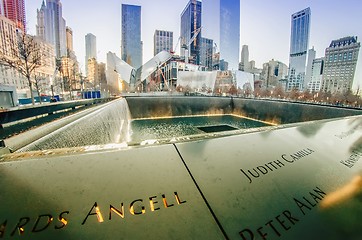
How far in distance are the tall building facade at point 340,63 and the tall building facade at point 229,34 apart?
240 feet

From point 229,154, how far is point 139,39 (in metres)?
152

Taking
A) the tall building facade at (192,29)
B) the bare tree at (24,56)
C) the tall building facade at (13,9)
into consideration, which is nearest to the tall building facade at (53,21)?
the tall building facade at (13,9)

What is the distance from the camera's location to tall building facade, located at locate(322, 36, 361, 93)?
59353mm

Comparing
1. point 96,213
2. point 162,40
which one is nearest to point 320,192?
point 96,213

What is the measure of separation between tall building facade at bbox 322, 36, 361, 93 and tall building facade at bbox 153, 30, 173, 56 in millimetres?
101297

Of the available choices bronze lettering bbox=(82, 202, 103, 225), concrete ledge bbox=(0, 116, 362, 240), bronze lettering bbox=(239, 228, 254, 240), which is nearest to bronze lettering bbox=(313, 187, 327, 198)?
concrete ledge bbox=(0, 116, 362, 240)

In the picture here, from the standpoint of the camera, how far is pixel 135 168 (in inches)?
52.9

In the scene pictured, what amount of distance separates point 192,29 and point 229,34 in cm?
4054

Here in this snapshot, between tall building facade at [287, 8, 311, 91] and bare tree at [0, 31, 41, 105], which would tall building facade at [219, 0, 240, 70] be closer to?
tall building facade at [287, 8, 311, 91]

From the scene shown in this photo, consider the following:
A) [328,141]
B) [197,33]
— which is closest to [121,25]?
[197,33]

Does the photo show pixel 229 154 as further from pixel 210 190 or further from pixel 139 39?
pixel 139 39

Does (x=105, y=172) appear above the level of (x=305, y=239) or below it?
above

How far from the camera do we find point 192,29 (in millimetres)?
116562

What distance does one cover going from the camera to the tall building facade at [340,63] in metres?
59.4
